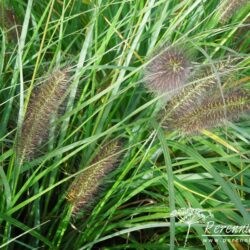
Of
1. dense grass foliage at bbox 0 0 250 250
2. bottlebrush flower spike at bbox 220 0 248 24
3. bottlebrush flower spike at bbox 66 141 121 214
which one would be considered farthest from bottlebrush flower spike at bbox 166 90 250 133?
bottlebrush flower spike at bbox 220 0 248 24

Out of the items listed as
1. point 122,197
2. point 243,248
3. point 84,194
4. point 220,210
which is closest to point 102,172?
point 84,194

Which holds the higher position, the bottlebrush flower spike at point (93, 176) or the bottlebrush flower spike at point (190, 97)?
the bottlebrush flower spike at point (190, 97)

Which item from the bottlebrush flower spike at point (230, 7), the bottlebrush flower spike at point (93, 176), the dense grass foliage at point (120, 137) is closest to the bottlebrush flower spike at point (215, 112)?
the dense grass foliage at point (120, 137)

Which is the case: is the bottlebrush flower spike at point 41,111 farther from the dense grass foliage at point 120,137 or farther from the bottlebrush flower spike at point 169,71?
the bottlebrush flower spike at point 169,71

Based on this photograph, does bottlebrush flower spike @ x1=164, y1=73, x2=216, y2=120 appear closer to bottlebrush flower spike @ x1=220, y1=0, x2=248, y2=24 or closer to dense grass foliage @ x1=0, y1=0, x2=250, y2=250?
dense grass foliage @ x1=0, y1=0, x2=250, y2=250

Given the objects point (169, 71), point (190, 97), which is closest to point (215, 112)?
point (190, 97)

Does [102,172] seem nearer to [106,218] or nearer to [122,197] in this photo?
[122,197]
